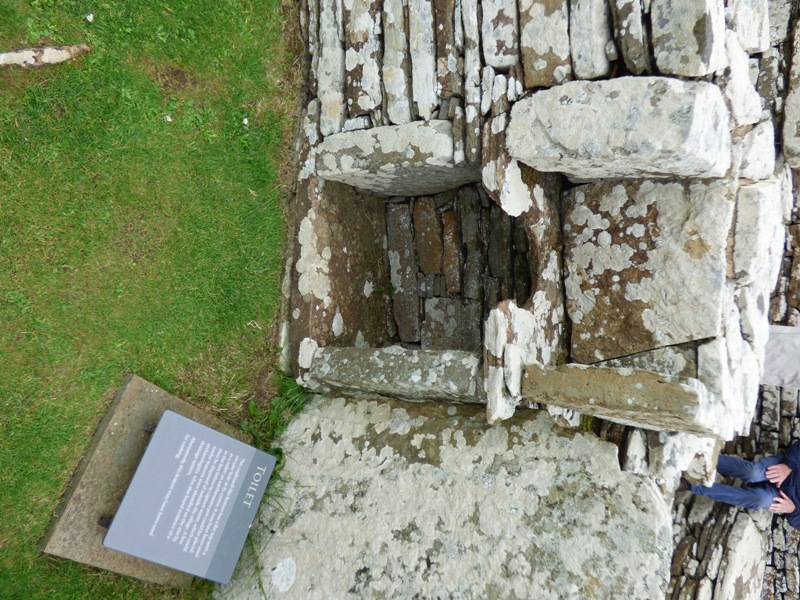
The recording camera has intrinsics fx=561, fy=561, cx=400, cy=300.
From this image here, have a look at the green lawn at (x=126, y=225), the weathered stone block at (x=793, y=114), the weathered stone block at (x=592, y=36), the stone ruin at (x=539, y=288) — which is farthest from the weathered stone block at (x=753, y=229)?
the green lawn at (x=126, y=225)

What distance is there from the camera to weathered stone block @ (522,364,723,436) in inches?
85.1

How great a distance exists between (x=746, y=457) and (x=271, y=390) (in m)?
3.52

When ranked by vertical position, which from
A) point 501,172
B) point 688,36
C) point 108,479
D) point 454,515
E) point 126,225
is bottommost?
point 454,515

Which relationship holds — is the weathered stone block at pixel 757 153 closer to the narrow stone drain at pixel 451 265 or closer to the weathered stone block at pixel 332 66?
the narrow stone drain at pixel 451 265

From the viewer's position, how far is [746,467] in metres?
3.93

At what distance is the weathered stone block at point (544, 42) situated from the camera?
7.95 ft

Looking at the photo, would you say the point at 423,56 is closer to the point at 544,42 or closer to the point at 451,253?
the point at 544,42

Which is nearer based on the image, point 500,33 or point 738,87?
point 738,87

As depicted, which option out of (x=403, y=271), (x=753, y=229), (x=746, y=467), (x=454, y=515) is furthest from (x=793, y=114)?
(x=454, y=515)

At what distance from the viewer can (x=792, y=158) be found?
338 centimetres

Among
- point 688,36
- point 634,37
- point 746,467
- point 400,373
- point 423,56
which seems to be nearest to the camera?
point 688,36

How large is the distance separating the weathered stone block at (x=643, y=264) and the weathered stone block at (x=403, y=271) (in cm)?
126

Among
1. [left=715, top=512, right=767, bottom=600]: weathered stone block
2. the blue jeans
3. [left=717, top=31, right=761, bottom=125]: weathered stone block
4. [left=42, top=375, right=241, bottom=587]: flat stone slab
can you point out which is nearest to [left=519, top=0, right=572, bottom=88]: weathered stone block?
[left=717, top=31, right=761, bottom=125]: weathered stone block

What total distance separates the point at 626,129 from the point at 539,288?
0.82 meters
